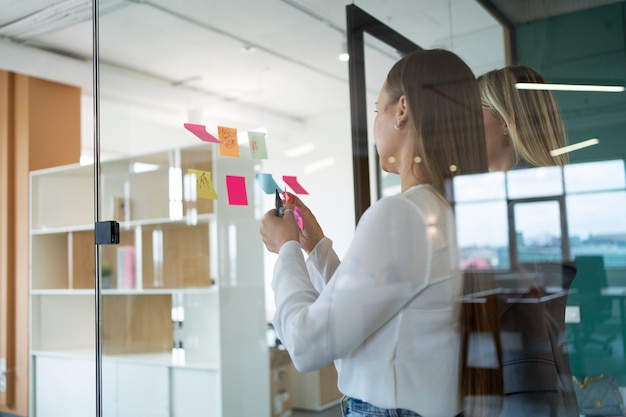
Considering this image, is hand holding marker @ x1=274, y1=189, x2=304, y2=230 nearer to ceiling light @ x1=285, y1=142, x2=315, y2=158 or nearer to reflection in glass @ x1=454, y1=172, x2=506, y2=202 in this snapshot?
reflection in glass @ x1=454, y1=172, x2=506, y2=202

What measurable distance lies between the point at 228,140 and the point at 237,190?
0.20m

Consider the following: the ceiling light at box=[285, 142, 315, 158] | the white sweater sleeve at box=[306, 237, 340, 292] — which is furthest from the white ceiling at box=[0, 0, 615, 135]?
the white sweater sleeve at box=[306, 237, 340, 292]

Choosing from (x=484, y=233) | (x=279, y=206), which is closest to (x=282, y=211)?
(x=279, y=206)

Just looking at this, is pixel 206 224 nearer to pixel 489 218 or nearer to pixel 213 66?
pixel 213 66

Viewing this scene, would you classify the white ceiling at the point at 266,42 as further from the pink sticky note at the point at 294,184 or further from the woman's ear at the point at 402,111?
the woman's ear at the point at 402,111

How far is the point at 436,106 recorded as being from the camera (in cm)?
105

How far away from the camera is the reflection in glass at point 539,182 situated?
122 centimetres

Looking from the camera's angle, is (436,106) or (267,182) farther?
(267,182)

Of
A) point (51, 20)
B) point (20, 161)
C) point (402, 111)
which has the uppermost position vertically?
point (51, 20)

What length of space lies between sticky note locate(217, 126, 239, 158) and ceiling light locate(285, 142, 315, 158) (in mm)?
191

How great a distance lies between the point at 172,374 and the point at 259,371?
45 centimetres

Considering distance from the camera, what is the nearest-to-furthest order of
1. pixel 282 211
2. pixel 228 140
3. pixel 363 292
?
pixel 363 292 → pixel 282 211 → pixel 228 140

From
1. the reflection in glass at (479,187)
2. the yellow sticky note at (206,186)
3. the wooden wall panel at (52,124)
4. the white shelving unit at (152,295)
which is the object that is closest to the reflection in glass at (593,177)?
the reflection in glass at (479,187)

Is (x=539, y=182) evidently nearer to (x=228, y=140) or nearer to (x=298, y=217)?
(x=298, y=217)
